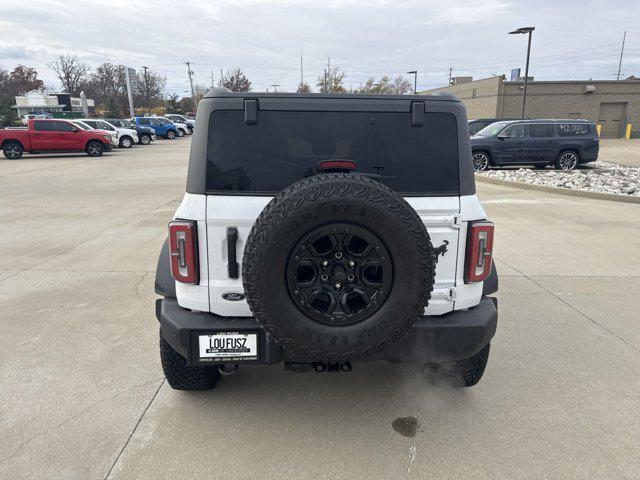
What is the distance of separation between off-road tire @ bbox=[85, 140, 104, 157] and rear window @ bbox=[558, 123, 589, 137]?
19640 millimetres

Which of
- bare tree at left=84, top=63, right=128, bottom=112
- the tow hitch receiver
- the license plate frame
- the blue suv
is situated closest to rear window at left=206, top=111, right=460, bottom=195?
the license plate frame

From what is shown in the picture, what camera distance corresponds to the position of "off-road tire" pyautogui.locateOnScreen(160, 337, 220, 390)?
9.68 feet

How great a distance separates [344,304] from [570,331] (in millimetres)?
2837

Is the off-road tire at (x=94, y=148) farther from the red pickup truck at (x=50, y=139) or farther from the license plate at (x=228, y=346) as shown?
the license plate at (x=228, y=346)

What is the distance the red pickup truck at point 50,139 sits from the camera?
65.6 feet

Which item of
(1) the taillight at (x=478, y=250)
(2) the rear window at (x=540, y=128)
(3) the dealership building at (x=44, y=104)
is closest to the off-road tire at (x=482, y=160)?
(2) the rear window at (x=540, y=128)

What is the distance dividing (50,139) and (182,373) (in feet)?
70.5

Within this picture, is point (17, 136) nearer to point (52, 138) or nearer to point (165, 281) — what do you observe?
point (52, 138)

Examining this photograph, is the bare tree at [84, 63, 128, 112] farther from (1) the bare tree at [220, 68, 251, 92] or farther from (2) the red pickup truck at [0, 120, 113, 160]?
(2) the red pickup truck at [0, 120, 113, 160]

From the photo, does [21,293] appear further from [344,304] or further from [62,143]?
[62,143]

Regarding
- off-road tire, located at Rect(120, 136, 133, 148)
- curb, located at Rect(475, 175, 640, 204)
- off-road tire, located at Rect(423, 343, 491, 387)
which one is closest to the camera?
off-road tire, located at Rect(423, 343, 491, 387)

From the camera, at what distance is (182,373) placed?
9.90 feet

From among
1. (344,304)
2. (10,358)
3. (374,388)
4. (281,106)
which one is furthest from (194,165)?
(10,358)

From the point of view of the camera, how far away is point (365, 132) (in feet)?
8.48
